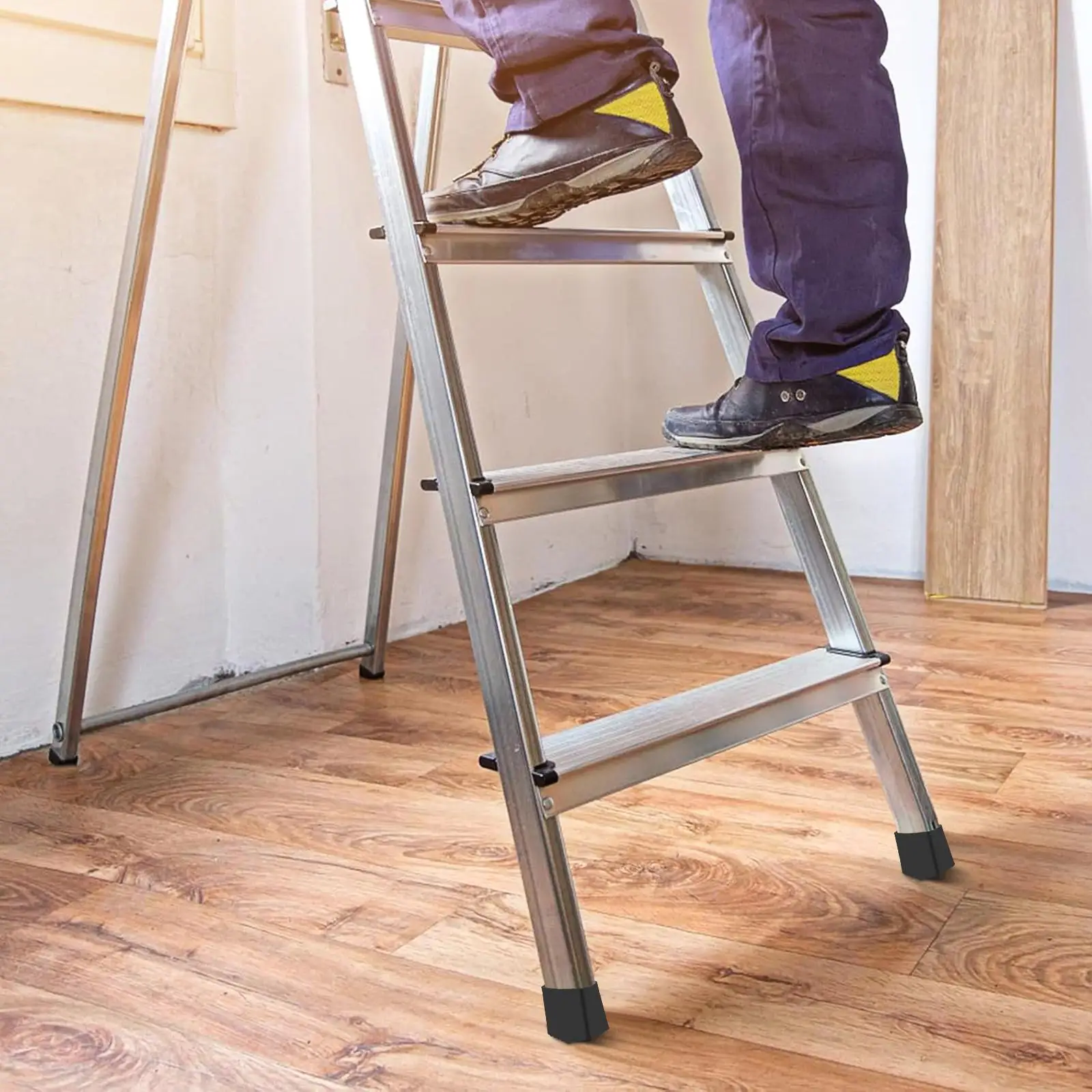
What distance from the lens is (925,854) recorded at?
1.44 meters

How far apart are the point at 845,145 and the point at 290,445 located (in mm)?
1306

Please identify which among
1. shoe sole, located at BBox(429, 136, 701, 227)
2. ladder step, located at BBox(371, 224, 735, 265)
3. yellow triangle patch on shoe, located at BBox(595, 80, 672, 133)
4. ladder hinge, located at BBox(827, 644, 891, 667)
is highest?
yellow triangle patch on shoe, located at BBox(595, 80, 672, 133)

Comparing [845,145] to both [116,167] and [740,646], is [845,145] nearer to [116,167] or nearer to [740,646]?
[116,167]

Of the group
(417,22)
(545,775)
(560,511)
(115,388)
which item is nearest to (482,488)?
(560,511)

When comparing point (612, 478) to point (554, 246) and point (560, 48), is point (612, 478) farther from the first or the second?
point (560, 48)

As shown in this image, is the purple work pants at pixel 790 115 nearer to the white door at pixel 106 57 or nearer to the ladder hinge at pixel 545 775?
the ladder hinge at pixel 545 775

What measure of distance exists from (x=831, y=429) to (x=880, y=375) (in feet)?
0.23

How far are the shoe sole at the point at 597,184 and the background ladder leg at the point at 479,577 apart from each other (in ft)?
0.18

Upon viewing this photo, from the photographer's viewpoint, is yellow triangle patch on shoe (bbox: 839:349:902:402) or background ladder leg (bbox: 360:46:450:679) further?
background ladder leg (bbox: 360:46:450:679)

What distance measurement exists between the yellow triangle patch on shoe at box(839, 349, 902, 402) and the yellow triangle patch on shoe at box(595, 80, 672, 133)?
0.28 meters

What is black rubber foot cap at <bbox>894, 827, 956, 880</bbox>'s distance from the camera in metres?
1.44

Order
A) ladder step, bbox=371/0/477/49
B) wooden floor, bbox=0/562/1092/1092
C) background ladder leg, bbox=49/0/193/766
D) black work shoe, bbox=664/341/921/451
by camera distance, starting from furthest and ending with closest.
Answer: background ladder leg, bbox=49/0/193/766, ladder step, bbox=371/0/477/49, black work shoe, bbox=664/341/921/451, wooden floor, bbox=0/562/1092/1092

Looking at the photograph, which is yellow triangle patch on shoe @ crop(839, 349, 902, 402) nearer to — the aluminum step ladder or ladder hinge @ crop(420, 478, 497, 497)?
the aluminum step ladder

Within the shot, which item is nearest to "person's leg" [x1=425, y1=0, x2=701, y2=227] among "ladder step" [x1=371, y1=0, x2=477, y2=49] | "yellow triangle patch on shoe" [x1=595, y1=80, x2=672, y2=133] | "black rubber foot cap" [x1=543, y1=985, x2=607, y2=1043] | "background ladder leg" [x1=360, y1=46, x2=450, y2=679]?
"yellow triangle patch on shoe" [x1=595, y1=80, x2=672, y2=133]
